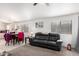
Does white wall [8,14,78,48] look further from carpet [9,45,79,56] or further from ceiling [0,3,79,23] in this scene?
carpet [9,45,79,56]

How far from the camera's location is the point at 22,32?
6.50ft

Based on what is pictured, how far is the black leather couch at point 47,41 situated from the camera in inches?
78.0

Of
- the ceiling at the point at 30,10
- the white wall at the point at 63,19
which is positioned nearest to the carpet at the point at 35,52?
the white wall at the point at 63,19

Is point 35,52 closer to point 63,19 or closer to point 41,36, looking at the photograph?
point 41,36

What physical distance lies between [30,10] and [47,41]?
3.18 feet

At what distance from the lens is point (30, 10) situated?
1975mm

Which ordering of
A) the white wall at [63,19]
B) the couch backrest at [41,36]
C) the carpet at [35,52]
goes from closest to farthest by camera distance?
the white wall at [63,19] < the carpet at [35,52] < the couch backrest at [41,36]

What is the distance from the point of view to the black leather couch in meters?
1.98

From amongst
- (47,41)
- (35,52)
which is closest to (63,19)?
(47,41)

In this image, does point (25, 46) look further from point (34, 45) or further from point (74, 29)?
point (74, 29)

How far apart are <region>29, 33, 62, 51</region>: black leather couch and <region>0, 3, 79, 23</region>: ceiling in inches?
21.3

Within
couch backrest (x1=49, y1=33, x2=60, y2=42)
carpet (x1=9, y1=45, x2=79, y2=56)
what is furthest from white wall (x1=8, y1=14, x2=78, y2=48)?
carpet (x1=9, y1=45, x2=79, y2=56)

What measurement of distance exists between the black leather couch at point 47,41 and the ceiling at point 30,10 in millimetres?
540

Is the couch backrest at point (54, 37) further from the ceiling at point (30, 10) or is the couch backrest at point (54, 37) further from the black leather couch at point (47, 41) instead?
the ceiling at point (30, 10)
